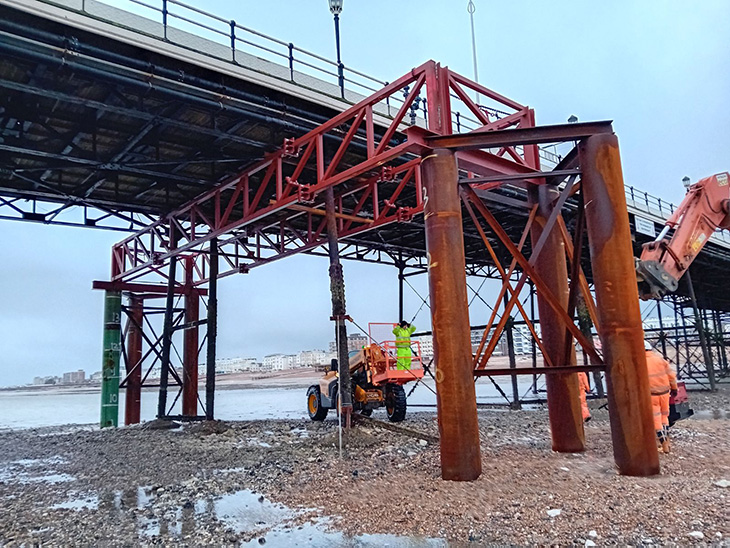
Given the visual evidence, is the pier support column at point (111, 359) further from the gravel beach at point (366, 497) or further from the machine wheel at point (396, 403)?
the machine wheel at point (396, 403)

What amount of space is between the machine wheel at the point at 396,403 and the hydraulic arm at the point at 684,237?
6.53 meters

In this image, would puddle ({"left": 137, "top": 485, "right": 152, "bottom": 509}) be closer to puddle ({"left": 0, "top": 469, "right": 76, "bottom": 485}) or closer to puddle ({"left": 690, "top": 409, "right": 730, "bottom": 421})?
puddle ({"left": 0, "top": 469, "right": 76, "bottom": 485})

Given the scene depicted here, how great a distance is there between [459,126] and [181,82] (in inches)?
261

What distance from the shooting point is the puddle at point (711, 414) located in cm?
1364

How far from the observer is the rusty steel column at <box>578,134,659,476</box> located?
650cm

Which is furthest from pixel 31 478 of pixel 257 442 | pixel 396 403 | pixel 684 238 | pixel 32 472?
pixel 684 238

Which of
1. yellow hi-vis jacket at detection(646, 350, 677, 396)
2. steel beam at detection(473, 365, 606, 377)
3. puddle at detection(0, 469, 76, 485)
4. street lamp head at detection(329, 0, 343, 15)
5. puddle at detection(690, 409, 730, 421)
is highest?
street lamp head at detection(329, 0, 343, 15)

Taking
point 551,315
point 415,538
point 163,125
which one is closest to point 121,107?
point 163,125

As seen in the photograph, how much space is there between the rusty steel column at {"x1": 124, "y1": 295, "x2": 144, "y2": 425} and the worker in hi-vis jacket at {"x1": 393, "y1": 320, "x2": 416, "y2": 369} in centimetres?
895

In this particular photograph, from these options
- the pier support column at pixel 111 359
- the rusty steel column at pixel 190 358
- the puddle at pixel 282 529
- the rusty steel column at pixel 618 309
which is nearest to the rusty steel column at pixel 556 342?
the rusty steel column at pixel 618 309

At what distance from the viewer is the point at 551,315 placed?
8.53m

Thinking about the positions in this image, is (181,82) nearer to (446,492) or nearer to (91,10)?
(91,10)

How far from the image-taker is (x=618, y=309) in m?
6.76

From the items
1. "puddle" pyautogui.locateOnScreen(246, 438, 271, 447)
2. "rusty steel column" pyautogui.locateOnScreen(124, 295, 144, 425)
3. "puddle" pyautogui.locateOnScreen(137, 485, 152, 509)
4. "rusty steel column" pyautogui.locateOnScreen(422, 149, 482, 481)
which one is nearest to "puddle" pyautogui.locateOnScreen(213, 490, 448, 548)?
"puddle" pyautogui.locateOnScreen(137, 485, 152, 509)
